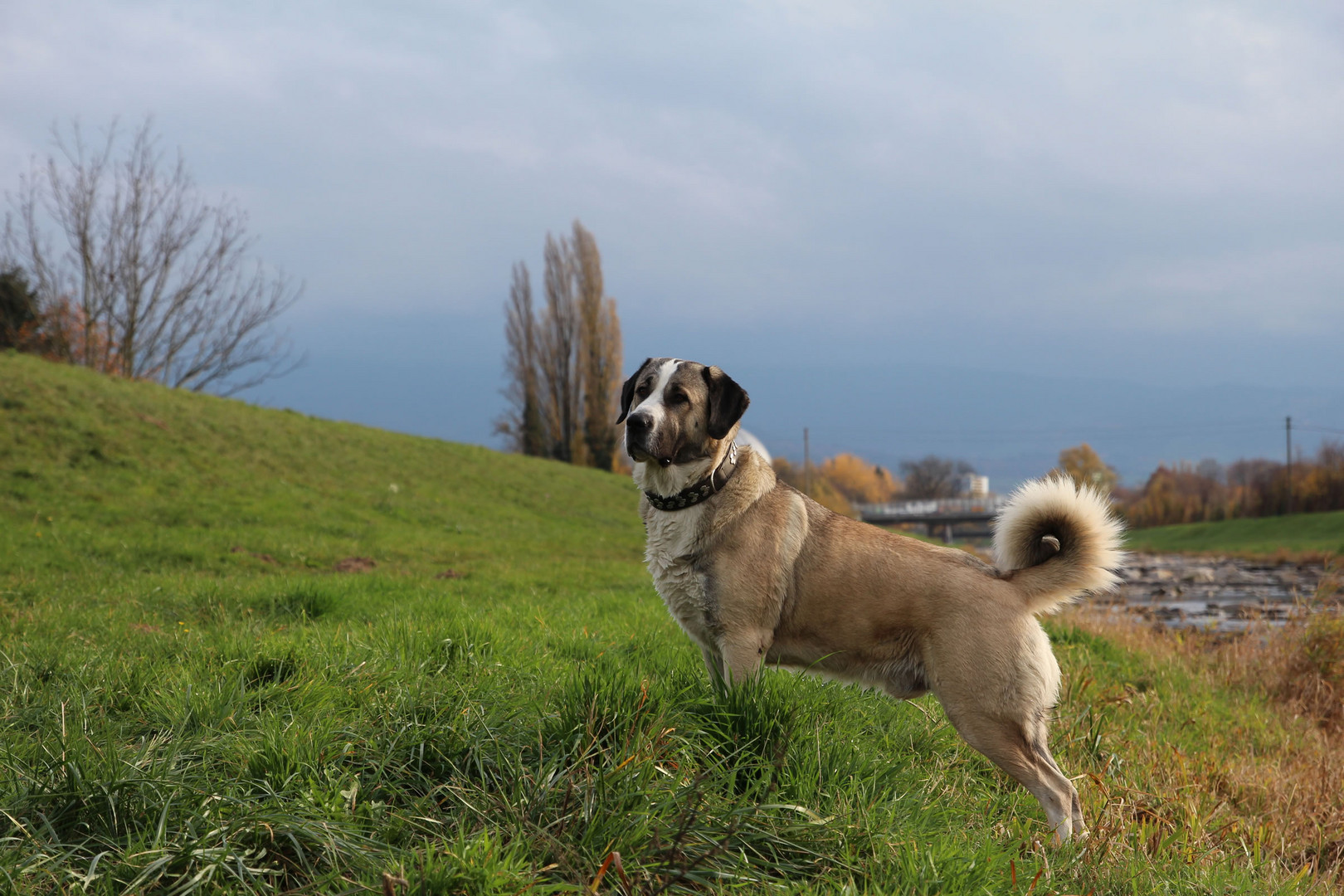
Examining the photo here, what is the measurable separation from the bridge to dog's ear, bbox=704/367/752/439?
158 ft

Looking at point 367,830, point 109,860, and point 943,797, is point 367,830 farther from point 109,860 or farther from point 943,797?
point 943,797

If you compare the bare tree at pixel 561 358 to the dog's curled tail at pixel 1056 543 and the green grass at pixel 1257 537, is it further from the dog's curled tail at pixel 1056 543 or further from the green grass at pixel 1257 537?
the dog's curled tail at pixel 1056 543

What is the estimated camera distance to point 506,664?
3932 millimetres

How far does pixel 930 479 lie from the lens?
79.5 metres

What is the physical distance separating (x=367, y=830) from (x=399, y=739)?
41 centimetres

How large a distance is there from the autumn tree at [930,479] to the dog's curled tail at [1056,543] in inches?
3035

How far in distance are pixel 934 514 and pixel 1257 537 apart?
2048cm

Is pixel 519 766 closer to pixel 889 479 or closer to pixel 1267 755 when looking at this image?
pixel 1267 755

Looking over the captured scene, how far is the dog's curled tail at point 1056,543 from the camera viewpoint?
335cm

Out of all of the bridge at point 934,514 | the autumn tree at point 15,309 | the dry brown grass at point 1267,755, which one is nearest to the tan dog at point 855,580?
the dry brown grass at point 1267,755

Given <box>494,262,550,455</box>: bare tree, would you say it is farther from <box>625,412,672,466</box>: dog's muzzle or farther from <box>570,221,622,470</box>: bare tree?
<box>625,412,672,466</box>: dog's muzzle

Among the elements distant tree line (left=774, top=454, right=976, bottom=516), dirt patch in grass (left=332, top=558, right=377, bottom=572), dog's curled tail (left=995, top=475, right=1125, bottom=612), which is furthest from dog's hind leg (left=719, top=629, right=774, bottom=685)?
distant tree line (left=774, top=454, right=976, bottom=516)

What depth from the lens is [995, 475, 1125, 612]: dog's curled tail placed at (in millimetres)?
3354

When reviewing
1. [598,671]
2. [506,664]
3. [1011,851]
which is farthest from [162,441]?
[1011,851]
